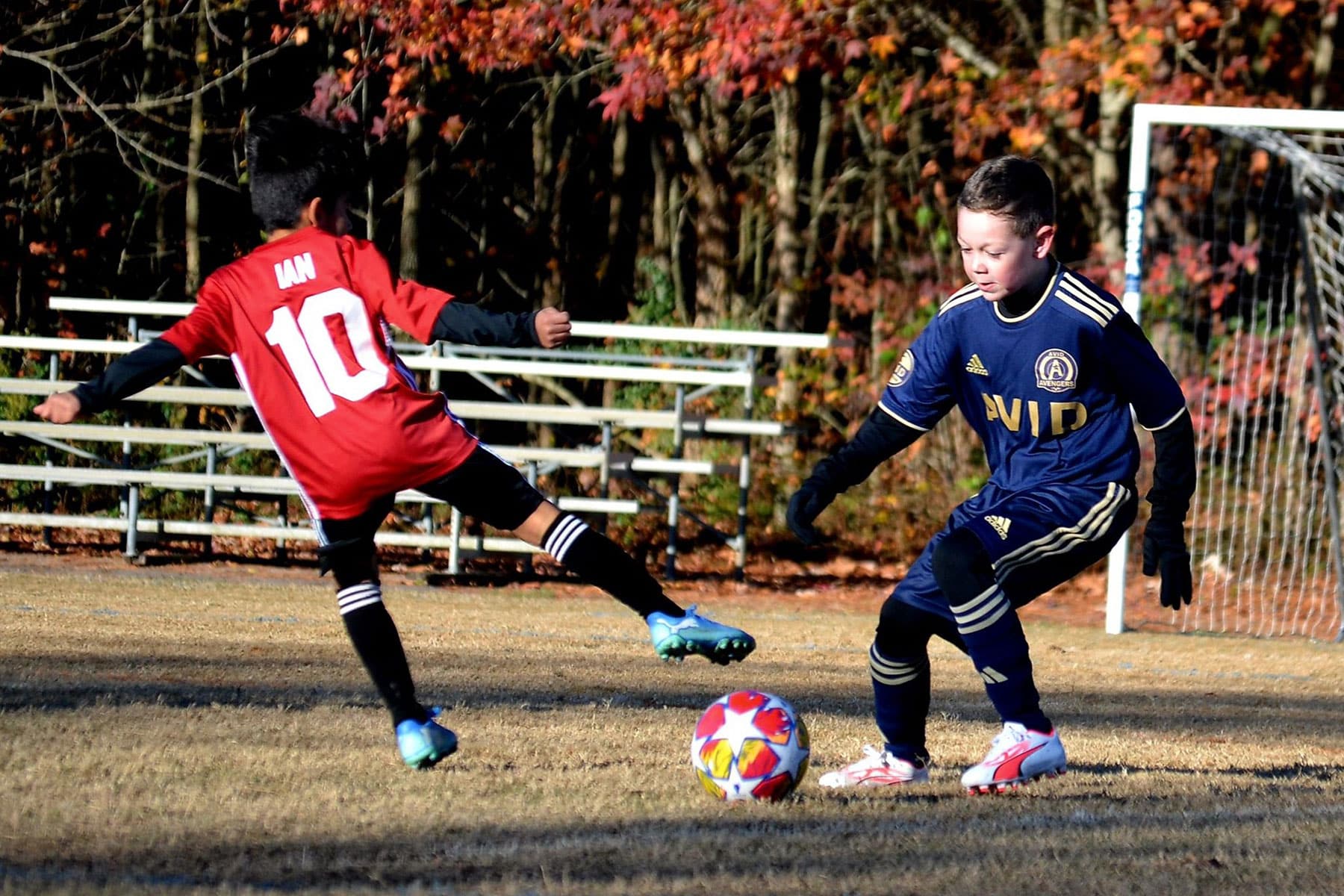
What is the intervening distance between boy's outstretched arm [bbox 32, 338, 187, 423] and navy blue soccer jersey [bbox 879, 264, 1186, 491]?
1.93 m

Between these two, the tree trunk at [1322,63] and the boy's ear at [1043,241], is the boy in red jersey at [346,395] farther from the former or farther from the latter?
the tree trunk at [1322,63]

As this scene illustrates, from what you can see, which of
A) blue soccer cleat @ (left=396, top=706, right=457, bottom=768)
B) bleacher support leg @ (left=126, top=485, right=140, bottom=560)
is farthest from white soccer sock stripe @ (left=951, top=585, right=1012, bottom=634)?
bleacher support leg @ (left=126, top=485, right=140, bottom=560)

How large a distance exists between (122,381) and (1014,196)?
219 cm

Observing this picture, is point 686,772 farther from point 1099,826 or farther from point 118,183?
point 118,183

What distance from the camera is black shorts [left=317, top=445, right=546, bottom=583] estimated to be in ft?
14.5

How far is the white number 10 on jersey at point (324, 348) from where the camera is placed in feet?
14.1

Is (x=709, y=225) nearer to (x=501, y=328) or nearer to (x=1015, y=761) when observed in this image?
(x=501, y=328)

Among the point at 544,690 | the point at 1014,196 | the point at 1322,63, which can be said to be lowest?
the point at 544,690

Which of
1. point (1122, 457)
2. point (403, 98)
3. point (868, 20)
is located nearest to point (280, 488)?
point (403, 98)

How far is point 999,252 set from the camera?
425 cm

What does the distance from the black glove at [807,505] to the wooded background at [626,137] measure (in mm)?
7681

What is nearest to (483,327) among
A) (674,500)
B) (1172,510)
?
(1172,510)

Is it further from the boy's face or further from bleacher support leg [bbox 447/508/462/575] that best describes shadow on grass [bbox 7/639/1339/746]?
bleacher support leg [bbox 447/508/462/575]

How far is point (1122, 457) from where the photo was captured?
14.2ft
